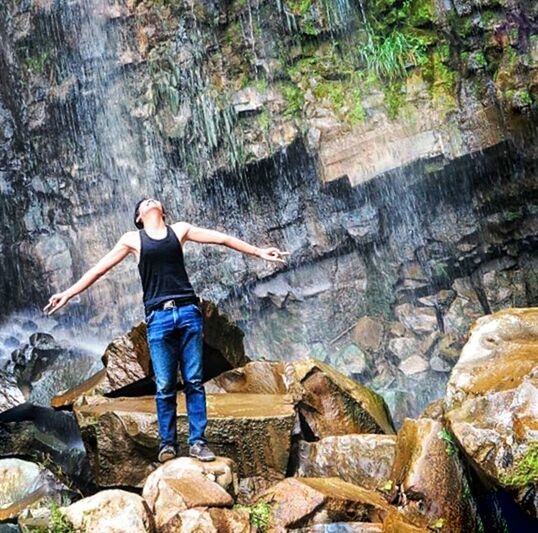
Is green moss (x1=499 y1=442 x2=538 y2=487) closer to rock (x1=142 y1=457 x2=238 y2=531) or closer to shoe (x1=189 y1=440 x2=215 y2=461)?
rock (x1=142 y1=457 x2=238 y2=531)

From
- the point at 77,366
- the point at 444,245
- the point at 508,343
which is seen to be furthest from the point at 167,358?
the point at 444,245

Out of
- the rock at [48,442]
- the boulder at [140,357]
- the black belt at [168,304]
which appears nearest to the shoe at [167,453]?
the black belt at [168,304]

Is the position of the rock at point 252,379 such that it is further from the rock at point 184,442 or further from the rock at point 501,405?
the rock at point 501,405

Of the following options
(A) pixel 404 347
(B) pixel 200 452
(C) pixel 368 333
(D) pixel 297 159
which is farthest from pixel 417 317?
(B) pixel 200 452

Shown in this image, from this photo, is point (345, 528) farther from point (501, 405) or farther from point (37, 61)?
point (37, 61)

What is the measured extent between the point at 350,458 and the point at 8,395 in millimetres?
5318

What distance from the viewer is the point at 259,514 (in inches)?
174

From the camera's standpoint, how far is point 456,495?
4.98m

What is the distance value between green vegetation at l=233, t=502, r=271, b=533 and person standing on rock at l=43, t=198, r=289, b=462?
0.52 m

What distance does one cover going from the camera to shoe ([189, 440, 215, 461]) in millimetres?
4730

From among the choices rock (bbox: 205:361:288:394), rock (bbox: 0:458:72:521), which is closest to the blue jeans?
rock (bbox: 205:361:288:394)

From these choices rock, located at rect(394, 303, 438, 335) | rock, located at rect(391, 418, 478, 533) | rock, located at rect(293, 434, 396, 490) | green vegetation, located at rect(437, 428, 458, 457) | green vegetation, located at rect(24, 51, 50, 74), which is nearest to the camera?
rock, located at rect(391, 418, 478, 533)

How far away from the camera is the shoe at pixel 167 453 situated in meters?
4.77

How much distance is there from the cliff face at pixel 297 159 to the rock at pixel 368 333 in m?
0.04
